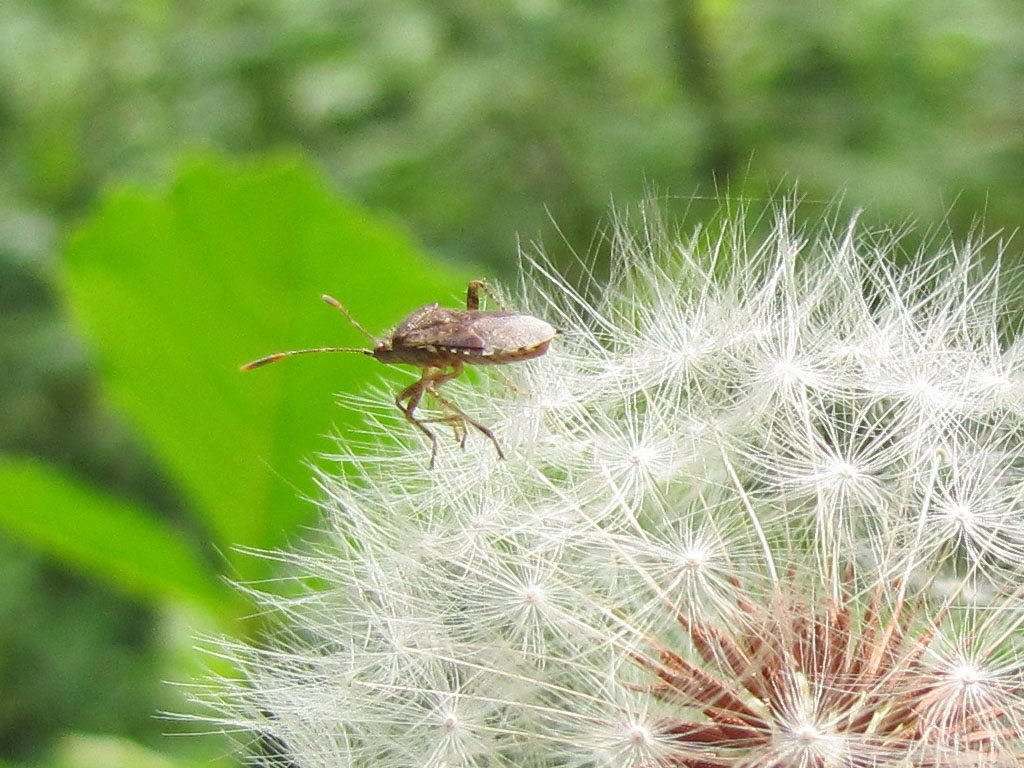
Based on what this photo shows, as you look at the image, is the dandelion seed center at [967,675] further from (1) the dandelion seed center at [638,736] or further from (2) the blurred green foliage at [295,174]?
(2) the blurred green foliage at [295,174]

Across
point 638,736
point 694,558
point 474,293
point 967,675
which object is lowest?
point 638,736

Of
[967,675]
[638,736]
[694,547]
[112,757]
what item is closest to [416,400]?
[694,547]

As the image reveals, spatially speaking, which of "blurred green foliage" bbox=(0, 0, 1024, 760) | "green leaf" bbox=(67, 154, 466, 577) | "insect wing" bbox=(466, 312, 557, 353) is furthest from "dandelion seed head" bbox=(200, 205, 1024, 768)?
"blurred green foliage" bbox=(0, 0, 1024, 760)

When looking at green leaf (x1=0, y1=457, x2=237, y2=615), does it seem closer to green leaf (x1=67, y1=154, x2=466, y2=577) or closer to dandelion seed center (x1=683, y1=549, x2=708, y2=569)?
green leaf (x1=67, y1=154, x2=466, y2=577)

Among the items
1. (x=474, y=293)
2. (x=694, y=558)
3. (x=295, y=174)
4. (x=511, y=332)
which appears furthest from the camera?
(x=295, y=174)

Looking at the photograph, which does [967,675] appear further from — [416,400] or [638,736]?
[416,400]

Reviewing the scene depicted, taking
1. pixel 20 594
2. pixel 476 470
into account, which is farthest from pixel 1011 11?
pixel 20 594

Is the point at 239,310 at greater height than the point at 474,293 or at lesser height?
greater

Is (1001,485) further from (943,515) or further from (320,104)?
(320,104)
